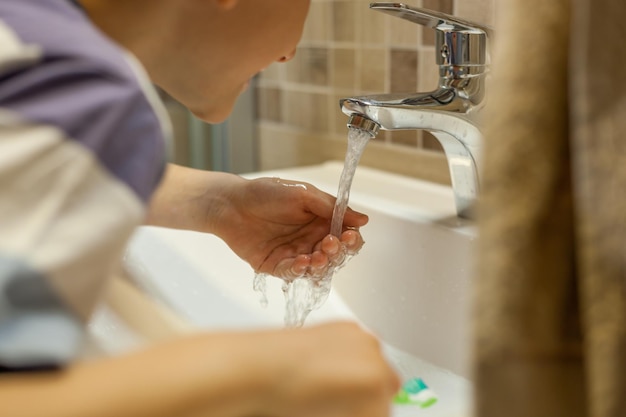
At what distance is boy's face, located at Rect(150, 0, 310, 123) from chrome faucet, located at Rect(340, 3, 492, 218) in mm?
106

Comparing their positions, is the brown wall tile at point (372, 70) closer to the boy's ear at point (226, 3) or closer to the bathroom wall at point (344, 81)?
the bathroom wall at point (344, 81)

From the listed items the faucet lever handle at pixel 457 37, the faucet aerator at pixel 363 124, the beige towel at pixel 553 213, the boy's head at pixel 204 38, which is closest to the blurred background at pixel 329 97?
the faucet lever handle at pixel 457 37

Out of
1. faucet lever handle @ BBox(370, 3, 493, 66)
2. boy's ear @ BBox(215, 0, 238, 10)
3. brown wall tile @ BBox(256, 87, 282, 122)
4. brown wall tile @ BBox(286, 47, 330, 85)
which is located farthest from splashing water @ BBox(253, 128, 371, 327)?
brown wall tile @ BBox(256, 87, 282, 122)

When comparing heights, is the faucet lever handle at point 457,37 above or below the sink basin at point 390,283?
above

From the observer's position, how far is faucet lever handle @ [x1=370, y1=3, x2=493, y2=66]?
2.55 ft

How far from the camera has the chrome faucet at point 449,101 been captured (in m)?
0.77

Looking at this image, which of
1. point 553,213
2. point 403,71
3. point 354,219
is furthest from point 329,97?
point 553,213

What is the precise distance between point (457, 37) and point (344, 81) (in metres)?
0.39

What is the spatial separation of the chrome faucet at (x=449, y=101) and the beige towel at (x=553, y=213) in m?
0.38

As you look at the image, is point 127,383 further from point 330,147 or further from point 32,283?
Result: point 330,147

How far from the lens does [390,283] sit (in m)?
0.90

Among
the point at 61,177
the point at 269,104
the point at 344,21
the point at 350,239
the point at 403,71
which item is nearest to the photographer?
the point at 61,177

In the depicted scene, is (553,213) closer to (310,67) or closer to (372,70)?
(372,70)

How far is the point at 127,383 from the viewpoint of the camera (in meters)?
0.37
